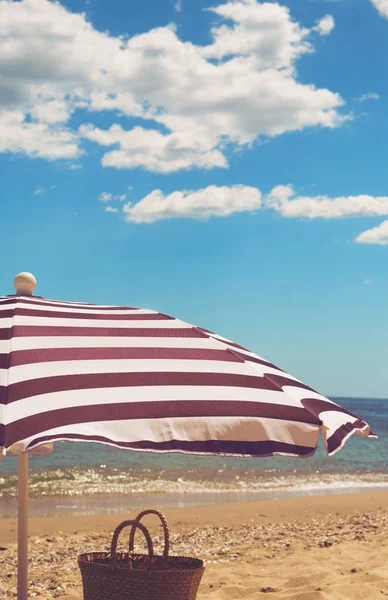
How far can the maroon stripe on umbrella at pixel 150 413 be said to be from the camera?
9.09 ft

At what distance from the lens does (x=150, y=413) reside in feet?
9.80

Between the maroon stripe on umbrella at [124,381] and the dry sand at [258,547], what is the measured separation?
3.66 meters

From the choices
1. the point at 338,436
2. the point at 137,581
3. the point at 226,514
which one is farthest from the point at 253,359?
the point at 226,514

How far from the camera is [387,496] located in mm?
14734

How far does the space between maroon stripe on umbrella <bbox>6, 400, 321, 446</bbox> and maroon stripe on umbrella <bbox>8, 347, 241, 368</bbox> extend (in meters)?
0.35

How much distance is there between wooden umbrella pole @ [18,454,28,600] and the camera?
3.86 m

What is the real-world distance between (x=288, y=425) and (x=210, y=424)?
38 centimetres

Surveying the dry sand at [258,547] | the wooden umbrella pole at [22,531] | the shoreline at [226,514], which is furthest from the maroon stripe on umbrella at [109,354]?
the shoreline at [226,514]

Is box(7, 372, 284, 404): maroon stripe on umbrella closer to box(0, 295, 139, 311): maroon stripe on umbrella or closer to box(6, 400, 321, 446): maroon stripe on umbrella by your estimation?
box(6, 400, 321, 446): maroon stripe on umbrella

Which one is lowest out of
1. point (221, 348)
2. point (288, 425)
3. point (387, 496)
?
point (387, 496)

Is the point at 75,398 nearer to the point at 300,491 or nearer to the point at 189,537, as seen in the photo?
the point at 189,537

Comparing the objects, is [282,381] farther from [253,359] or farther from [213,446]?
[213,446]

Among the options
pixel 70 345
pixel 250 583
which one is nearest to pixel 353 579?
pixel 250 583

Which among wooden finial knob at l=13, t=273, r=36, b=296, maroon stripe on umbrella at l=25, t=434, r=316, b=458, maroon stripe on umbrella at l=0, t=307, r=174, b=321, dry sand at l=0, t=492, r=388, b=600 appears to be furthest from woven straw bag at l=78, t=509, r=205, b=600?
dry sand at l=0, t=492, r=388, b=600
